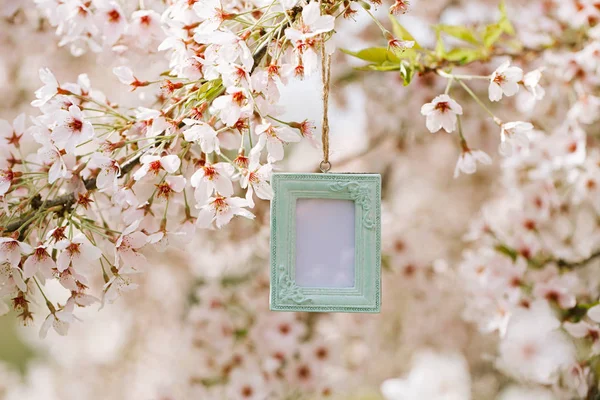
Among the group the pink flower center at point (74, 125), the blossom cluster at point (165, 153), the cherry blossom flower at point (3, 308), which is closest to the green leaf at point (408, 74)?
the blossom cluster at point (165, 153)

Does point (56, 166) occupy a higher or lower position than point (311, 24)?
lower

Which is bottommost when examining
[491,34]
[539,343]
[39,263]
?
[539,343]

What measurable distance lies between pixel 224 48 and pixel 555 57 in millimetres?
925

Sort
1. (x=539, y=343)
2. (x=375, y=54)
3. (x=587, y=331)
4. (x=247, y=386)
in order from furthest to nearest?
(x=247, y=386)
(x=539, y=343)
(x=587, y=331)
(x=375, y=54)

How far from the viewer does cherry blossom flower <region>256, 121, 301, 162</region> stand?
2.76 feet

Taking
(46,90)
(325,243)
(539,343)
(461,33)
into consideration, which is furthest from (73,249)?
(539,343)

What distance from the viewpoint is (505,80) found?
933mm

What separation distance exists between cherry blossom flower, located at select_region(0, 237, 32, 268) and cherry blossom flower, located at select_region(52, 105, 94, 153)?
139 mm

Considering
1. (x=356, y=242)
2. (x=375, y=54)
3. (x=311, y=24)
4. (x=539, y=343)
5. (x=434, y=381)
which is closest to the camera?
(x=311, y=24)

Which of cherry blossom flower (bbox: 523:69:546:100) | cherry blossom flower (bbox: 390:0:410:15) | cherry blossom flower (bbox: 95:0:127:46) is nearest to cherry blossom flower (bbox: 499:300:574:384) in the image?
cherry blossom flower (bbox: 523:69:546:100)

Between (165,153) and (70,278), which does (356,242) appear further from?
(70,278)

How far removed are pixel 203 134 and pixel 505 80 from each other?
0.44 metres

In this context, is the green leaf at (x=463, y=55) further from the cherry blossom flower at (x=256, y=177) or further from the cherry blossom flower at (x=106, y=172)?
the cherry blossom flower at (x=106, y=172)

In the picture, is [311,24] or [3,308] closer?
[311,24]
